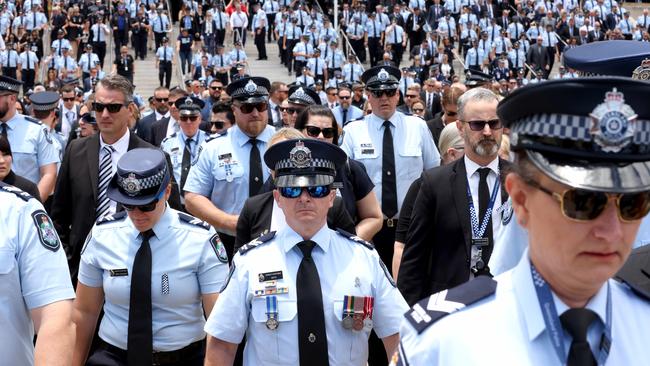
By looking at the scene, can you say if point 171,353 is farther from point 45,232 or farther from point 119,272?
point 45,232

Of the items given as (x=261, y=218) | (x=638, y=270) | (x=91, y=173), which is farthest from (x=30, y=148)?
(x=638, y=270)

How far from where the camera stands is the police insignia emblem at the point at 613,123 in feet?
6.19

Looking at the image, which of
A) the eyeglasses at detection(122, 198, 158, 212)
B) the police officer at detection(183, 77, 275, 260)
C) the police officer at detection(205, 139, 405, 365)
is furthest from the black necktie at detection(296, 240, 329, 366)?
the police officer at detection(183, 77, 275, 260)

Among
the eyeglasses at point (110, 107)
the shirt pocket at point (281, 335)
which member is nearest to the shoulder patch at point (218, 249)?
the shirt pocket at point (281, 335)

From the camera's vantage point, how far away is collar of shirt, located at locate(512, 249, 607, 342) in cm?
195

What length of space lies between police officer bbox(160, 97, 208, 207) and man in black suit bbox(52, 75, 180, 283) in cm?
251

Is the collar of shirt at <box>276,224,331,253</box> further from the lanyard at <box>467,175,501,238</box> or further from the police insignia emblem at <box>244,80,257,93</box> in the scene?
the police insignia emblem at <box>244,80,257,93</box>

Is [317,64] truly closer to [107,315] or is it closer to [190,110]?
[190,110]

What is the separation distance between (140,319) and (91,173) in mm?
2229

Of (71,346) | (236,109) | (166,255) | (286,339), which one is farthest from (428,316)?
(236,109)

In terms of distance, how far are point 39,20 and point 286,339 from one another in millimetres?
25170

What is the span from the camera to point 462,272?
4770 millimetres

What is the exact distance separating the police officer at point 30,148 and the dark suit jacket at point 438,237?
3.71 meters

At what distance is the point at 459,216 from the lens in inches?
189
